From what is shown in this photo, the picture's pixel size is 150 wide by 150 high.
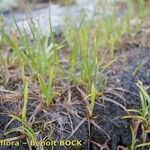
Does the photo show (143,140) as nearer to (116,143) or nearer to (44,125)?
(116,143)

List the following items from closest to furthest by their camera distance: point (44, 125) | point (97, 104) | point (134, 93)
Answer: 1. point (44, 125)
2. point (97, 104)
3. point (134, 93)

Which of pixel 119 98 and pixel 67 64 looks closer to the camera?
pixel 119 98

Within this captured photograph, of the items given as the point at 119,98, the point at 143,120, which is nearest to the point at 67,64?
the point at 119,98

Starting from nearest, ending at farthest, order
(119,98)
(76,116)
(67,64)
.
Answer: (76,116) → (119,98) → (67,64)

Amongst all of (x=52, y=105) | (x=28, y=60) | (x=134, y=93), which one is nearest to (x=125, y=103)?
(x=134, y=93)

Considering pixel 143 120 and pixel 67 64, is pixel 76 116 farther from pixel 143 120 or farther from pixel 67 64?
pixel 67 64

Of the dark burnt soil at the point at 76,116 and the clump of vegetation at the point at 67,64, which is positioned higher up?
the clump of vegetation at the point at 67,64

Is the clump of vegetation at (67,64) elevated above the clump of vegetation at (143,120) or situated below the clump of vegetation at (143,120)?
above

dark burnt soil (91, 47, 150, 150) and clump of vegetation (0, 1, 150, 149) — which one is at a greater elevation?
clump of vegetation (0, 1, 150, 149)
